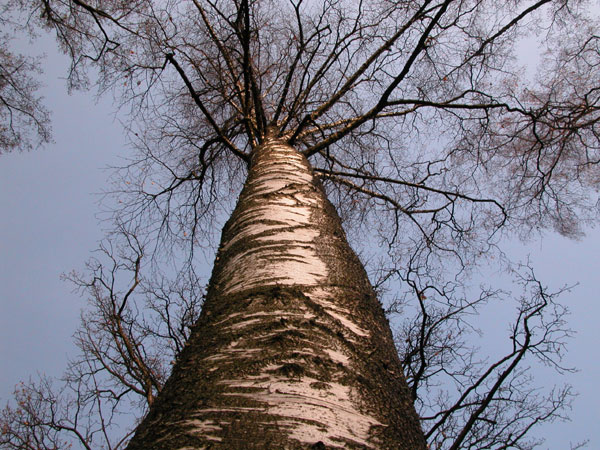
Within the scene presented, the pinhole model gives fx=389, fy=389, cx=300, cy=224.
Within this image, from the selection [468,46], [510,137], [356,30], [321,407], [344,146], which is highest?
[356,30]

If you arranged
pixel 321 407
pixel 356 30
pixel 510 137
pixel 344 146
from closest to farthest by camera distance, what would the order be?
pixel 321 407 < pixel 510 137 < pixel 356 30 < pixel 344 146

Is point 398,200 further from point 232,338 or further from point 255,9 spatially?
point 232,338

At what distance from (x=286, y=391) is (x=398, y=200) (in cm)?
486

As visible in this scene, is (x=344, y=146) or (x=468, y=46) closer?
(x=468, y=46)

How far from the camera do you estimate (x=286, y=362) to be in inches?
34.5

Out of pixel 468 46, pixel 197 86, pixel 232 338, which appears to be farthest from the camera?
pixel 197 86

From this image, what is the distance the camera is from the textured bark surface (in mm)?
734

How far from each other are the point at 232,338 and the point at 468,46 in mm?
4325

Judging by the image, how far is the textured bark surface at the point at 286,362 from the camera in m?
0.73

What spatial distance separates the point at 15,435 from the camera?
5113 mm

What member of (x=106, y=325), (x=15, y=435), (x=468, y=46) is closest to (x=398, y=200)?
(x=468, y=46)

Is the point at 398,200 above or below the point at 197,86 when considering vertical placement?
below

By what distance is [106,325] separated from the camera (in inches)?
205

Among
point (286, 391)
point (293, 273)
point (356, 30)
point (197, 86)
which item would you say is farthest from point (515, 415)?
point (197, 86)
